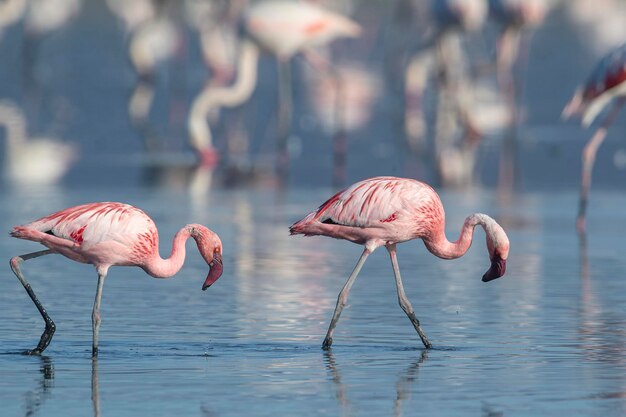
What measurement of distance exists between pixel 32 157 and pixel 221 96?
2549mm

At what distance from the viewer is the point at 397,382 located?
25.0ft

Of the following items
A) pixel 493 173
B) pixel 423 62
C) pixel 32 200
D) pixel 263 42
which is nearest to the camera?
pixel 32 200

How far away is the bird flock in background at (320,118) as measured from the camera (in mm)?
8938

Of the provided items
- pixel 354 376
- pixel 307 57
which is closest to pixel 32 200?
pixel 307 57

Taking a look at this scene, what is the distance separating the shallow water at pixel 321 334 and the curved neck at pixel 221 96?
23.7ft

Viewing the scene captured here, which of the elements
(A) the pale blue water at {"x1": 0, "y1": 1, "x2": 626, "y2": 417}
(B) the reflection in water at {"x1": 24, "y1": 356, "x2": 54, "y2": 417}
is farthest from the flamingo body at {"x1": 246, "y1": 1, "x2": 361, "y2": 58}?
(B) the reflection in water at {"x1": 24, "y1": 356, "x2": 54, "y2": 417}

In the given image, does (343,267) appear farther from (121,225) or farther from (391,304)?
(121,225)

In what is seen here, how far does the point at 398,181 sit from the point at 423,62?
17091mm

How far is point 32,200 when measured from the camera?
1652 centimetres

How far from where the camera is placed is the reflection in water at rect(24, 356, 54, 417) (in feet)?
22.8

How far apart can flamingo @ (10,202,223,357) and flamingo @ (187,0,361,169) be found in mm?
12301

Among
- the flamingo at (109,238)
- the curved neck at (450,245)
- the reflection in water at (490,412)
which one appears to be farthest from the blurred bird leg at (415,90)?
the reflection in water at (490,412)

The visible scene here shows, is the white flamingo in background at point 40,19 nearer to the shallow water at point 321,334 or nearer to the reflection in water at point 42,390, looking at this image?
the shallow water at point 321,334

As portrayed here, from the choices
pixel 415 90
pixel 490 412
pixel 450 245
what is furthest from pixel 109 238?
pixel 415 90
